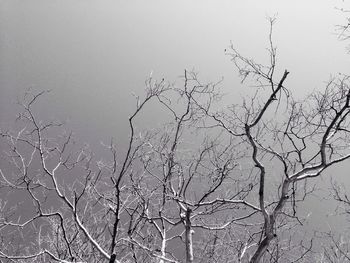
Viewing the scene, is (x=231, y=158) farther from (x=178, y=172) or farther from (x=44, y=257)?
(x=44, y=257)

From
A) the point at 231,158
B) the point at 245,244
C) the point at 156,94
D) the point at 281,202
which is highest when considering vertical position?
the point at 156,94

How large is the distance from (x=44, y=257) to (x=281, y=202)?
429 inches

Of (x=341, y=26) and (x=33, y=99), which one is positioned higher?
(x=33, y=99)

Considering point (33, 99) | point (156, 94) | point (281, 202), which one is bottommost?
point (281, 202)

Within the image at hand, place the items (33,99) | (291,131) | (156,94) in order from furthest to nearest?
(33,99) < (156,94) < (291,131)

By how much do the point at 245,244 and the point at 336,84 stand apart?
412 centimetres

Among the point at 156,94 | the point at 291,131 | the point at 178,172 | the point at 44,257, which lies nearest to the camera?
the point at 291,131

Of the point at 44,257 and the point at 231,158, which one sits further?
the point at 44,257

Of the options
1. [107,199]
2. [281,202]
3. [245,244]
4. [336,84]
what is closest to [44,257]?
[107,199]

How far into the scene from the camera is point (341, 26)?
4.41 m

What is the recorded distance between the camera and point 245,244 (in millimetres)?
7969

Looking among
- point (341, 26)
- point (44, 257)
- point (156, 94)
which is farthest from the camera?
point (44, 257)

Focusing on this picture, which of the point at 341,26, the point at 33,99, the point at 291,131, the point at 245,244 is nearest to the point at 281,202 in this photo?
the point at 291,131

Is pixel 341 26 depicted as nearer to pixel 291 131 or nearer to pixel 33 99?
pixel 291 131
